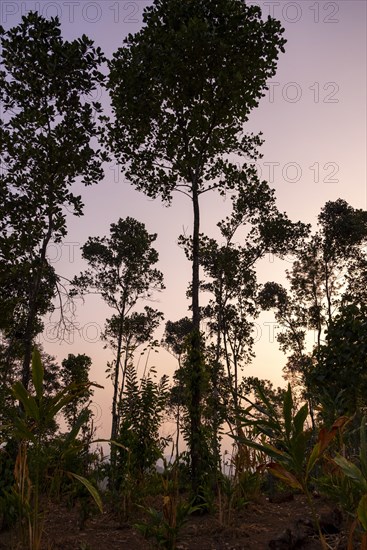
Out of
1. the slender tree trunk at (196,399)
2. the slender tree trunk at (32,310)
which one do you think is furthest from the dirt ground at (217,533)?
the slender tree trunk at (32,310)

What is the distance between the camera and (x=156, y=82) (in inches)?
391

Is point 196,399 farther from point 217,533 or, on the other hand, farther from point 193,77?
point 193,77

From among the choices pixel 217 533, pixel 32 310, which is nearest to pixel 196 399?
pixel 217 533

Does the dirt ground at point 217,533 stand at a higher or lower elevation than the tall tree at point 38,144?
lower

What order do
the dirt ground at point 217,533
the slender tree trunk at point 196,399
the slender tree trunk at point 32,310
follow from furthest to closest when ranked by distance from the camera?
the slender tree trunk at point 32,310, the slender tree trunk at point 196,399, the dirt ground at point 217,533

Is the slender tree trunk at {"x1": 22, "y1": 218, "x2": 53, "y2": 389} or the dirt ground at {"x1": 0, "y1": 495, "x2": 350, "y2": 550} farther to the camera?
the slender tree trunk at {"x1": 22, "y1": 218, "x2": 53, "y2": 389}

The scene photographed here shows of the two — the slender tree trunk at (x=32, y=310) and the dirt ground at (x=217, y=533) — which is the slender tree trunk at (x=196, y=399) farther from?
the slender tree trunk at (x=32, y=310)

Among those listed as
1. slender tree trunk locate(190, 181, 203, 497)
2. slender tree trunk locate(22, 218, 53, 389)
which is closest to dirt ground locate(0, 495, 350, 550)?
slender tree trunk locate(190, 181, 203, 497)

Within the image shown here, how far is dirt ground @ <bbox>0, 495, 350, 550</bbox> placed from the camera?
15.7 feet

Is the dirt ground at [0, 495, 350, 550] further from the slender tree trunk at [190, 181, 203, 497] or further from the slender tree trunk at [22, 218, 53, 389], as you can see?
the slender tree trunk at [22, 218, 53, 389]

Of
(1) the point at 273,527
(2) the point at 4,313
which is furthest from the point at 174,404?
(1) the point at 273,527

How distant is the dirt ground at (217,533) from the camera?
15.7ft

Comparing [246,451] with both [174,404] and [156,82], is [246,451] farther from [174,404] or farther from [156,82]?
[174,404]

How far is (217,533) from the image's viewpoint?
5676 millimetres
